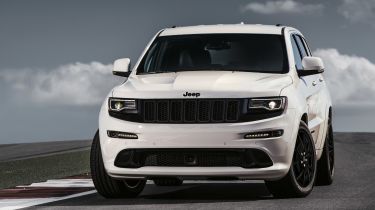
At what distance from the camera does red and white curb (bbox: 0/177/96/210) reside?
32.7 ft

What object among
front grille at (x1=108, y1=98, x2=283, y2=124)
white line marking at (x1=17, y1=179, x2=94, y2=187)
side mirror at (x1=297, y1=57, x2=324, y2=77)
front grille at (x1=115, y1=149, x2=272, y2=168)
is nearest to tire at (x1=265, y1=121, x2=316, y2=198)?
front grille at (x1=115, y1=149, x2=272, y2=168)

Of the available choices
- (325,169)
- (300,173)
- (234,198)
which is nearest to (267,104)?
(300,173)

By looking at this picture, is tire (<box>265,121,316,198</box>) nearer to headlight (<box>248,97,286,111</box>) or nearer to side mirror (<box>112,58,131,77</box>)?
headlight (<box>248,97,286,111</box>)

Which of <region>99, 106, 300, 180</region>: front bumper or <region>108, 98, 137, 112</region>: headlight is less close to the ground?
<region>108, 98, 137, 112</region>: headlight

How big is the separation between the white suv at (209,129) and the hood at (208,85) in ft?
0.03

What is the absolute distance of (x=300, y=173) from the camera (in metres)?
9.90

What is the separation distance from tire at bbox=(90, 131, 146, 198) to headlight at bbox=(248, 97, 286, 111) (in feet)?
5.76

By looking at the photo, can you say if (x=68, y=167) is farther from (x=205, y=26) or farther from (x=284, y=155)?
(x=284, y=155)

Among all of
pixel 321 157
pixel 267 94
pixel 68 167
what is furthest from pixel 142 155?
pixel 68 167

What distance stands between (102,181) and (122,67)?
141 cm

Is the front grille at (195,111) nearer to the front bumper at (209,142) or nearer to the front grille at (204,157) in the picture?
the front bumper at (209,142)

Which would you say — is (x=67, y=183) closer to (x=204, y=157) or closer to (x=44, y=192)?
(x=44, y=192)

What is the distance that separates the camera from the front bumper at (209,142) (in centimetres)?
918

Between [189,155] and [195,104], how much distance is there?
0.53 metres
